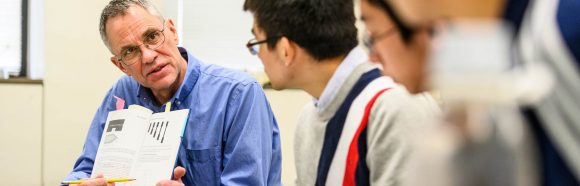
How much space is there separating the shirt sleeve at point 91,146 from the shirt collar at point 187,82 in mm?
133

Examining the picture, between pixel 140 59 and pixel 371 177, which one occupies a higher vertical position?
pixel 140 59

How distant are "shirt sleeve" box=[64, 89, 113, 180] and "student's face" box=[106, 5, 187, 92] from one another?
18 centimetres

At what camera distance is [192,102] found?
7.13 ft

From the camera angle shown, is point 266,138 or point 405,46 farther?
point 266,138

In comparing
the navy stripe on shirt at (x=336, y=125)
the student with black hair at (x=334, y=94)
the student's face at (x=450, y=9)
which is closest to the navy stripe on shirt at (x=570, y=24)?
the student's face at (x=450, y=9)

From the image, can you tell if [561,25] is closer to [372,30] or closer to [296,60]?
[372,30]

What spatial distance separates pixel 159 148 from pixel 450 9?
1.62m

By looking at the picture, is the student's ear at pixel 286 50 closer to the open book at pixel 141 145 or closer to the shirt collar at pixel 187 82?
the open book at pixel 141 145

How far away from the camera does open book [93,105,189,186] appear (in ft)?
6.52

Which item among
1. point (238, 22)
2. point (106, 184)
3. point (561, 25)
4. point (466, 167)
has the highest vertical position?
point (238, 22)

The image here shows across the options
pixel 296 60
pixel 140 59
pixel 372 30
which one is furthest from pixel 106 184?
pixel 372 30

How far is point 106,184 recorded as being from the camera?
2014mm

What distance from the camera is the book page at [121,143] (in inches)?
81.4

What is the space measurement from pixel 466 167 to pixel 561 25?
0.16 metres
